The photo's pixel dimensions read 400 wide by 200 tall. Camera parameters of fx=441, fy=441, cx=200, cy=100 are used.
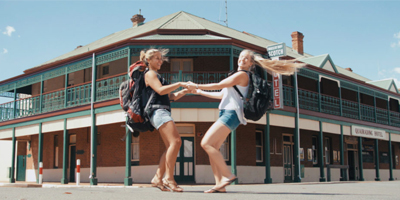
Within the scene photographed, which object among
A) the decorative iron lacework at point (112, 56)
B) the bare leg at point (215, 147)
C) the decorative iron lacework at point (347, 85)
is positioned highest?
the decorative iron lacework at point (112, 56)

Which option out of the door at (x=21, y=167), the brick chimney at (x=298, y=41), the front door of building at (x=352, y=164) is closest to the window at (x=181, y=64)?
the door at (x=21, y=167)

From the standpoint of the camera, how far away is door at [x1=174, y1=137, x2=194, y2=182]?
58.0 ft

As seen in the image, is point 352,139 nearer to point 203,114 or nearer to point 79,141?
point 203,114

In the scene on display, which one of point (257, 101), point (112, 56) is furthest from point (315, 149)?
point (257, 101)

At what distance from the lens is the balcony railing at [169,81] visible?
55.9 ft

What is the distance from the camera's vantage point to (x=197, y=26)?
18719 millimetres

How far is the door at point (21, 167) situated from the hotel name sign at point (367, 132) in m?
17.8

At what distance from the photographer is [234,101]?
19.8 ft

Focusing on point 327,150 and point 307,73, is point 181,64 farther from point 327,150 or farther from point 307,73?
point 327,150

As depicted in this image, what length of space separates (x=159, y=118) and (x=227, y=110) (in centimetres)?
93

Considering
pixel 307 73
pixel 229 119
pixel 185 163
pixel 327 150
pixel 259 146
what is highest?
pixel 307 73

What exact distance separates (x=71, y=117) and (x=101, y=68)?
362cm

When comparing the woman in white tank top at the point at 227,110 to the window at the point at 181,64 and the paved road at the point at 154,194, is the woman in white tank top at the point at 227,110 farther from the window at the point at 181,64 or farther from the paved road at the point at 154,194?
the window at the point at 181,64

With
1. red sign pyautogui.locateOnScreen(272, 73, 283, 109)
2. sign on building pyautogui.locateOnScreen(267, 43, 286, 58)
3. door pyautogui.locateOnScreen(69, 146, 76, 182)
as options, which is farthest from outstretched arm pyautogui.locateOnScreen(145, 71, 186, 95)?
door pyautogui.locateOnScreen(69, 146, 76, 182)
